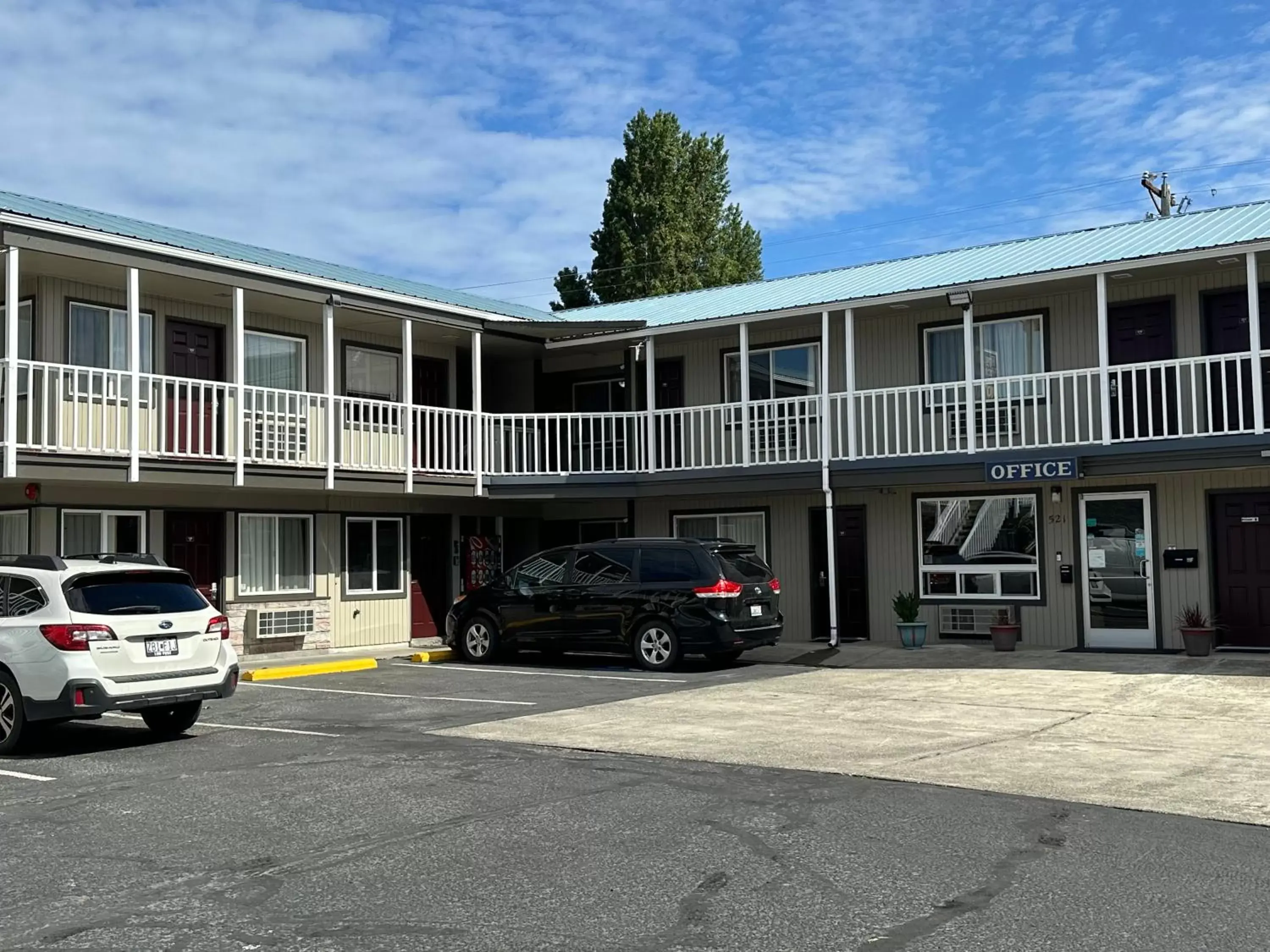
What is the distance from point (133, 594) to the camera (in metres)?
10.5

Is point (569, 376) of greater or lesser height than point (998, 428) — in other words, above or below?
above

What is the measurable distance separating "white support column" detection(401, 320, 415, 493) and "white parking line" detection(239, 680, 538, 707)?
4150 millimetres

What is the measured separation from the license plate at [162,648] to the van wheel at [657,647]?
718cm

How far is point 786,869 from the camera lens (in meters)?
6.31

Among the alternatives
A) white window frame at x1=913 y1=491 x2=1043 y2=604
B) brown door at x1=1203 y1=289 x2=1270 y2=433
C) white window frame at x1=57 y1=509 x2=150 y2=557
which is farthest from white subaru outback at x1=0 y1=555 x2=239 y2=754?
brown door at x1=1203 y1=289 x2=1270 y2=433

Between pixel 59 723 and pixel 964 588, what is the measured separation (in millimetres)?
12809

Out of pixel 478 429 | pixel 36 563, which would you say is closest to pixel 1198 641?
pixel 478 429

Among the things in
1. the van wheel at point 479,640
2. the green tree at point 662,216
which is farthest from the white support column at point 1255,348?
the green tree at point 662,216

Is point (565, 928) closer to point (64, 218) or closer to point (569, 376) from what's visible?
point (64, 218)

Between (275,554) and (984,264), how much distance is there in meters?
12.2

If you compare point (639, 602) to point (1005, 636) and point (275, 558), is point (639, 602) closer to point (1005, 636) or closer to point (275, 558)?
point (1005, 636)

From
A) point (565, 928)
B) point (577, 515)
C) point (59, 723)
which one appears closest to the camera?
point (565, 928)

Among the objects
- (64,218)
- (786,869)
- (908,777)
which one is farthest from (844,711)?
(64,218)

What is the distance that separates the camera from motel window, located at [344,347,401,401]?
20859mm
